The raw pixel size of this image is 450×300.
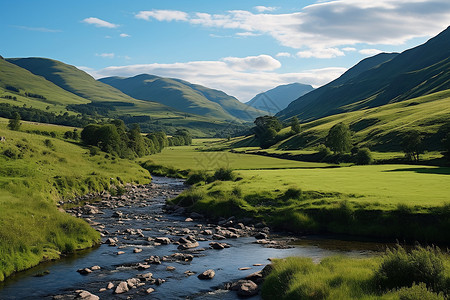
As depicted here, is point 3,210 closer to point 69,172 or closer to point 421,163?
point 69,172

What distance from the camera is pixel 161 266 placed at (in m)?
32.7

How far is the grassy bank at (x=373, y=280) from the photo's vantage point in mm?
19391

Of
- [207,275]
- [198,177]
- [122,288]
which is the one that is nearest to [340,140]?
[198,177]

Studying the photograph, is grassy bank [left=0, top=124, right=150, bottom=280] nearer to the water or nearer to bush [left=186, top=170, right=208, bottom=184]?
the water

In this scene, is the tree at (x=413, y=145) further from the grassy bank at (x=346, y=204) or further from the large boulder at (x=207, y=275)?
the large boulder at (x=207, y=275)

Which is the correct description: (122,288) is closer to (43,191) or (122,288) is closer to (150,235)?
(150,235)

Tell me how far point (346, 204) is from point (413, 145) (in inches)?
2699

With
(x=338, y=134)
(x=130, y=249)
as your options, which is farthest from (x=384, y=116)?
(x=130, y=249)

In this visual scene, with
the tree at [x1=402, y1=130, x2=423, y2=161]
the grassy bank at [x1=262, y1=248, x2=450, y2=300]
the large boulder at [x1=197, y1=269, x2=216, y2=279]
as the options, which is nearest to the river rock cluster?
the large boulder at [x1=197, y1=269, x2=216, y2=279]

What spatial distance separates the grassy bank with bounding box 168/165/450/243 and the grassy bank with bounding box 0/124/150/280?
22.2 meters

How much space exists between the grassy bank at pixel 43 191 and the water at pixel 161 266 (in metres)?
1.85

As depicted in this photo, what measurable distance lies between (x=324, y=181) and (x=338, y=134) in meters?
68.9

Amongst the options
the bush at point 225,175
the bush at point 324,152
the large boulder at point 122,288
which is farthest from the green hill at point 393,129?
the large boulder at point 122,288

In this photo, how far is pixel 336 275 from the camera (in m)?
24.1
